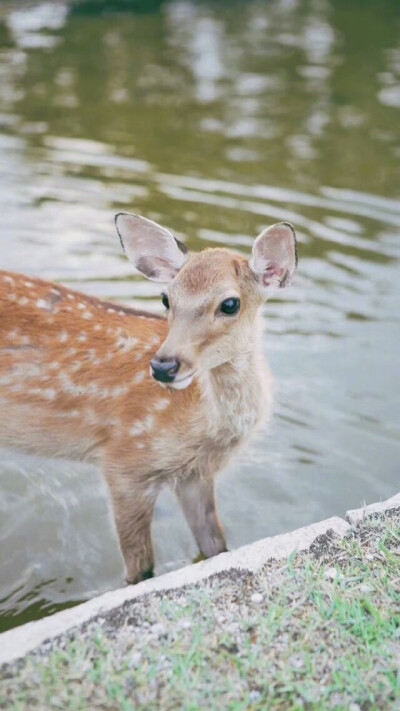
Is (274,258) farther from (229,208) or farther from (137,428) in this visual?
(229,208)

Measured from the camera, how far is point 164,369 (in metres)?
3.40

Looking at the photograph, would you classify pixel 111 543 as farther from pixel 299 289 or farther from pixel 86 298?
pixel 299 289

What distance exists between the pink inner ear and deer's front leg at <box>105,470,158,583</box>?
0.99m

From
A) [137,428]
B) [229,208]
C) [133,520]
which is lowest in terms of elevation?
[229,208]

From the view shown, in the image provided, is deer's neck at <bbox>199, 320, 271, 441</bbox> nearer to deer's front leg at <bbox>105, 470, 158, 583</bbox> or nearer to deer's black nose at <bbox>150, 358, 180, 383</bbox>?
deer's front leg at <bbox>105, 470, 158, 583</bbox>

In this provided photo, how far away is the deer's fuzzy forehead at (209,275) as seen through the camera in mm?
3686

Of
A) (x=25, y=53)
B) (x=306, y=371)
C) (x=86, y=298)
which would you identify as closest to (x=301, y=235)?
(x=306, y=371)

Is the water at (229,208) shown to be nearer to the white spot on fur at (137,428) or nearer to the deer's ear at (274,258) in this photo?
the white spot on fur at (137,428)

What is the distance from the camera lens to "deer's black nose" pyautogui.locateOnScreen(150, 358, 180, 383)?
11.2 feet

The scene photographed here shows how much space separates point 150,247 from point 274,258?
0.49 metres

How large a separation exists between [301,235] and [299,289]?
1.03m

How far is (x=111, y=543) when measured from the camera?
176 inches

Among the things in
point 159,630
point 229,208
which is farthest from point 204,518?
point 229,208

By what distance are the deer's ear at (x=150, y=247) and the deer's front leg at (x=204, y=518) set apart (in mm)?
1018
